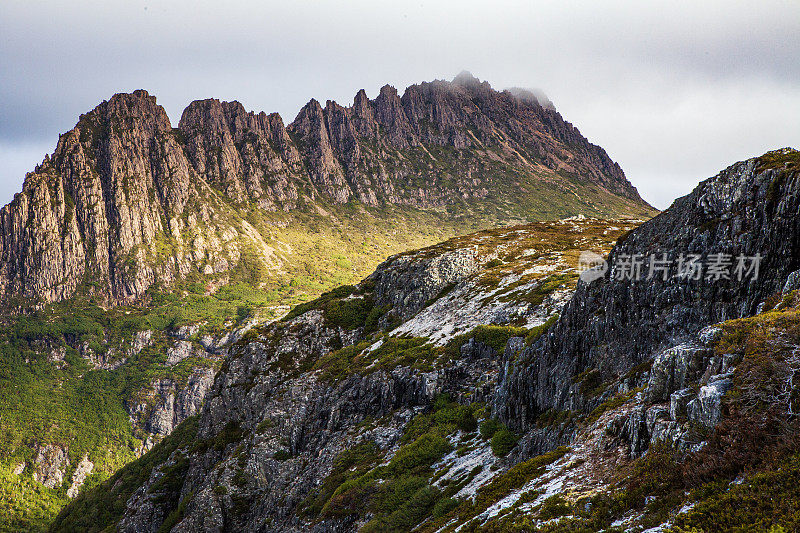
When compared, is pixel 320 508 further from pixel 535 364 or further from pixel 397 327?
pixel 397 327

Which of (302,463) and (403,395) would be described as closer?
(403,395)

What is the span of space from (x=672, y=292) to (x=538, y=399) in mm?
10628

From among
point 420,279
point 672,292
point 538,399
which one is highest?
point 420,279

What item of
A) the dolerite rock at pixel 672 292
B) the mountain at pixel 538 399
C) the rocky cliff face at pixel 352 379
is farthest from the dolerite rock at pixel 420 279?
the dolerite rock at pixel 672 292

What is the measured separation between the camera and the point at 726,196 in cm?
2634

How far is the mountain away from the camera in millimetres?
12305

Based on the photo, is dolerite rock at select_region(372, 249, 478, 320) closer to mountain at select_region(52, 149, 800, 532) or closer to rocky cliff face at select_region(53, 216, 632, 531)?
rocky cliff face at select_region(53, 216, 632, 531)

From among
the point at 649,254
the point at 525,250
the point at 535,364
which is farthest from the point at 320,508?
the point at 525,250

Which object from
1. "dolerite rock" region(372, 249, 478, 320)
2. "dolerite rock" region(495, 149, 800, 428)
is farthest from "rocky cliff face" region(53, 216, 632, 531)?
"dolerite rock" region(495, 149, 800, 428)

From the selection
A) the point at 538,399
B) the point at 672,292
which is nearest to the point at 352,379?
the point at 538,399

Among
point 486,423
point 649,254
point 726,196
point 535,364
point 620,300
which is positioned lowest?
point 486,423

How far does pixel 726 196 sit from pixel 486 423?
2080cm

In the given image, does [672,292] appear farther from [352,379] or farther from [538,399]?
[352,379]

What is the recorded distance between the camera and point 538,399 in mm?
30734
